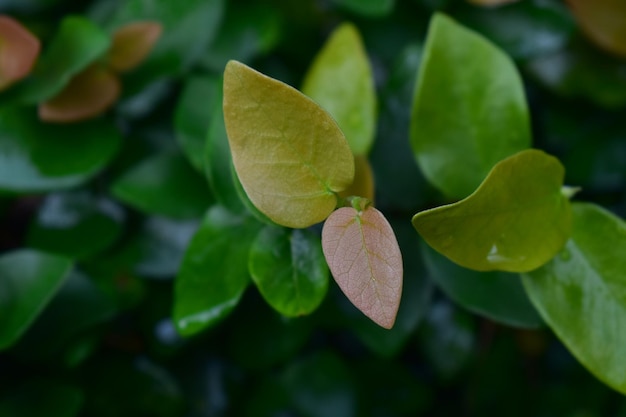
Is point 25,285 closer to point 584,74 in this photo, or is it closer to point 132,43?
point 132,43

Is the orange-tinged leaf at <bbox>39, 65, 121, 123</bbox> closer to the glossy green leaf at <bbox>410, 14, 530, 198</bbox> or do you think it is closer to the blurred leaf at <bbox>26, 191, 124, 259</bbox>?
the blurred leaf at <bbox>26, 191, 124, 259</bbox>

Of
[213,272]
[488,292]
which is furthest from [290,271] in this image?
[488,292]

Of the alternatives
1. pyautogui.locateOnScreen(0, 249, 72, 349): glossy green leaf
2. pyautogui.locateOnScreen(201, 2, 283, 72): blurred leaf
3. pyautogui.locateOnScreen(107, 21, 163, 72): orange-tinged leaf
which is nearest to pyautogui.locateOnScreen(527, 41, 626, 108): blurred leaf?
pyautogui.locateOnScreen(201, 2, 283, 72): blurred leaf

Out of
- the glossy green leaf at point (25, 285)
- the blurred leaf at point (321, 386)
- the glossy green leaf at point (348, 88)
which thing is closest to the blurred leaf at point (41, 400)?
the glossy green leaf at point (25, 285)

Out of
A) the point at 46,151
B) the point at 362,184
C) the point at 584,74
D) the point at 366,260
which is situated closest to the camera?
the point at 366,260

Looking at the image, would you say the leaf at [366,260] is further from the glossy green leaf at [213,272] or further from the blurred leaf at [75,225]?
the blurred leaf at [75,225]

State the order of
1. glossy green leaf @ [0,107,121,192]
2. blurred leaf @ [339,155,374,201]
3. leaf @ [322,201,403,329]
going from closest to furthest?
leaf @ [322,201,403,329]
blurred leaf @ [339,155,374,201]
glossy green leaf @ [0,107,121,192]

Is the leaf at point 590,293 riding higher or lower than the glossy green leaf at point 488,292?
higher
